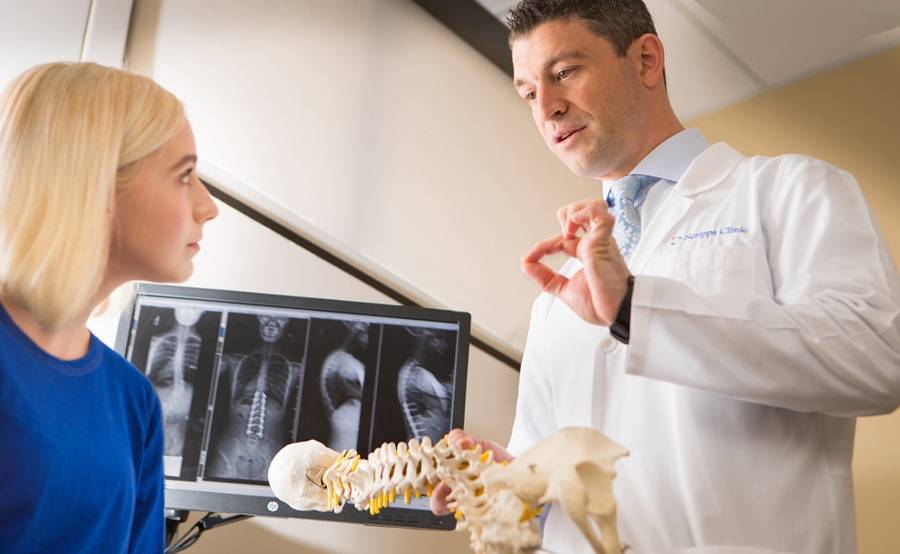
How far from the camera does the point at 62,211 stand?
85 centimetres

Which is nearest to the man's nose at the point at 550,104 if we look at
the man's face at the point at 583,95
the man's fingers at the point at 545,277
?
the man's face at the point at 583,95

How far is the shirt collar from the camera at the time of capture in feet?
3.93

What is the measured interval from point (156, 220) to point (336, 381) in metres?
0.61

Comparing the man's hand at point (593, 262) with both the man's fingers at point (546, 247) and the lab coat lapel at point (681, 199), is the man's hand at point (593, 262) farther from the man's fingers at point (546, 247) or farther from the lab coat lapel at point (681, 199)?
the lab coat lapel at point (681, 199)

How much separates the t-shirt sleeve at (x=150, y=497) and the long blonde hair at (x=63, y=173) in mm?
196

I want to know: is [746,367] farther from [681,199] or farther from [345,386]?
[345,386]

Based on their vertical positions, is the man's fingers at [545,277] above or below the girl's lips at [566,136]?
below

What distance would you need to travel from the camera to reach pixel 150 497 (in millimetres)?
1008

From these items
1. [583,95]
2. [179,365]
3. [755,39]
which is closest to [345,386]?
[179,365]

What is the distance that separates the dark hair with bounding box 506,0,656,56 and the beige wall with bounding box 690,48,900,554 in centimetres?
103

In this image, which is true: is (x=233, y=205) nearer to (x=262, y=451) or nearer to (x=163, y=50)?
(x=163, y=50)

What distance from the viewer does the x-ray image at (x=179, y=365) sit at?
1.42 meters

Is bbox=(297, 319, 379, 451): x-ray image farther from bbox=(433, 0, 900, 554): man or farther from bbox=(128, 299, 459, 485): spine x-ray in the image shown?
bbox=(433, 0, 900, 554): man

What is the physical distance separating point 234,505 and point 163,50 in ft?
2.81
